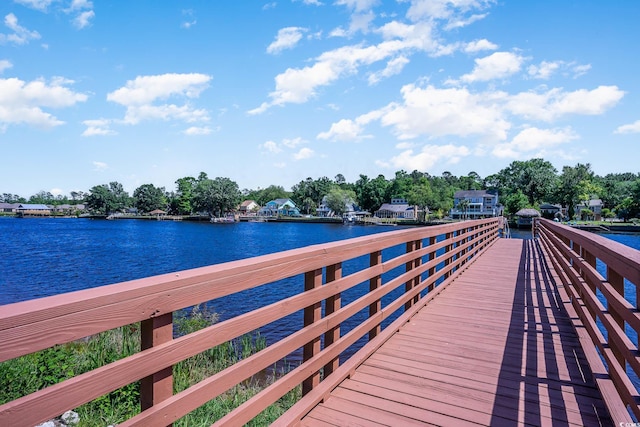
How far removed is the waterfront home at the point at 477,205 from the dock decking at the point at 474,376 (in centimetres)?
8767

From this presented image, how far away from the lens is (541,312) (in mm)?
5488

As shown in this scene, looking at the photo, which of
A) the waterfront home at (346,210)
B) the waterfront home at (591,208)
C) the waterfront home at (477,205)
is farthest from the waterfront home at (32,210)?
the waterfront home at (591,208)

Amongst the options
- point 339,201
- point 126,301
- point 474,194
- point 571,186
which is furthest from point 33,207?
point 126,301

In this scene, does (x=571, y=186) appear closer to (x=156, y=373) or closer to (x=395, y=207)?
(x=395, y=207)

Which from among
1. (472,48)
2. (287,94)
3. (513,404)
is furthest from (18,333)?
(287,94)

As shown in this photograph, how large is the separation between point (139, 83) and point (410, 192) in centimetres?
7337

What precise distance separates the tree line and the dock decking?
73491mm

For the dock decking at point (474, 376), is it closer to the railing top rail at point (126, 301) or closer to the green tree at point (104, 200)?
the railing top rail at point (126, 301)

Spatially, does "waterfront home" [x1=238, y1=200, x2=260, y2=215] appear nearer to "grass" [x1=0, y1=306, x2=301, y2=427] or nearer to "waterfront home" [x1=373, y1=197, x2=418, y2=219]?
"waterfront home" [x1=373, y1=197, x2=418, y2=219]

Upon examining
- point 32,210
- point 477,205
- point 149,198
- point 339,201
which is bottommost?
point 32,210

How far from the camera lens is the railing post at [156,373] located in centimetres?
157

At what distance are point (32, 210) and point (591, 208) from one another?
172 m

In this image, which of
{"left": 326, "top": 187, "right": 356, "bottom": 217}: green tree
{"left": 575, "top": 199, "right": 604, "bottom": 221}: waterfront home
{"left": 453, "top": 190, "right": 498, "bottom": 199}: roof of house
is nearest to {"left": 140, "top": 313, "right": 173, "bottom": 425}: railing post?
{"left": 575, "top": 199, "right": 604, "bottom": 221}: waterfront home

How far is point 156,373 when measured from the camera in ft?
5.23
